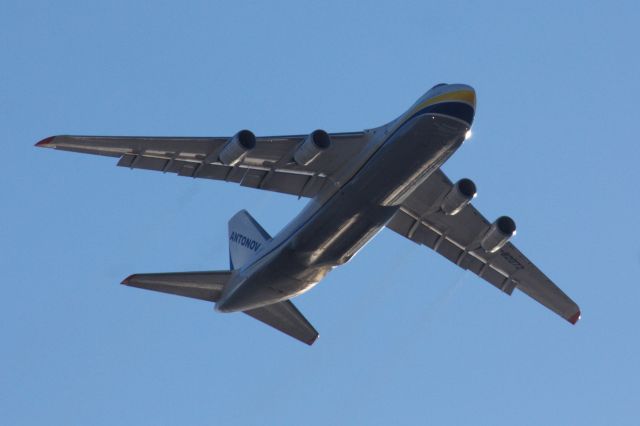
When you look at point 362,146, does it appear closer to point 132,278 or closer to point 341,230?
point 341,230

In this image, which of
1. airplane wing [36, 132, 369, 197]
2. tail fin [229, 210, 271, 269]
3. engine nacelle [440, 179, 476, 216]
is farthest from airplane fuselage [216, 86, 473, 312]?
engine nacelle [440, 179, 476, 216]

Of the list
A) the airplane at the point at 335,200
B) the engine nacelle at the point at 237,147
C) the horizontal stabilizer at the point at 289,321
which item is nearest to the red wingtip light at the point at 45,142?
the airplane at the point at 335,200

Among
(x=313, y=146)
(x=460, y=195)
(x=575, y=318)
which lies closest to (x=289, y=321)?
(x=460, y=195)

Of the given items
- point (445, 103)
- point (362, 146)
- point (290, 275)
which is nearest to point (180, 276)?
point (290, 275)

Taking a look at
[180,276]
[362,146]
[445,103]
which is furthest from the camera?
[180,276]

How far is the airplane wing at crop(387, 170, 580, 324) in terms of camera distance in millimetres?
35344

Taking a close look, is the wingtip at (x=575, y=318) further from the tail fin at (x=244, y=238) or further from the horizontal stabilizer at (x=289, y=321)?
the tail fin at (x=244, y=238)

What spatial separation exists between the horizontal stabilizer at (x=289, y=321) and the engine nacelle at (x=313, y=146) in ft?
18.9

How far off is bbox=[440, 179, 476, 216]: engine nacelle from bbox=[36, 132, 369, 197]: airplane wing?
3002 millimetres

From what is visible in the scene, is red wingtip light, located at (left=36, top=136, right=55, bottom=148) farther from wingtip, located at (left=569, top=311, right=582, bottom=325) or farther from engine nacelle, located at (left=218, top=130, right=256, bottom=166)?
wingtip, located at (left=569, top=311, right=582, bottom=325)

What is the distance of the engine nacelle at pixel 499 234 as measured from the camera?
3422 centimetres

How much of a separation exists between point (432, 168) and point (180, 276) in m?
7.80

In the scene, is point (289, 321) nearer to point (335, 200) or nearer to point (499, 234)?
point (335, 200)

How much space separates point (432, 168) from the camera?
30.5 metres
